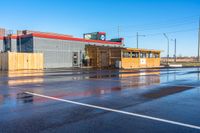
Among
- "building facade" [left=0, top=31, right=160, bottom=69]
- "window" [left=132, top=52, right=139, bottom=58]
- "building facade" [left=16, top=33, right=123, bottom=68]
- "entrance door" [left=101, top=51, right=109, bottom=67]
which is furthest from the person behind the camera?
"entrance door" [left=101, top=51, right=109, bottom=67]

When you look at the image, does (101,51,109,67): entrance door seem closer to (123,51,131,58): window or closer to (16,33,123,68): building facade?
(16,33,123,68): building facade

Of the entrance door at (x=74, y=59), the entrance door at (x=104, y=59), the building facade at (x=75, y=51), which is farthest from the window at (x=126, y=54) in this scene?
the entrance door at (x=74, y=59)

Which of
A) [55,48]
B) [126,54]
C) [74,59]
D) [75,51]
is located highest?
[55,48]

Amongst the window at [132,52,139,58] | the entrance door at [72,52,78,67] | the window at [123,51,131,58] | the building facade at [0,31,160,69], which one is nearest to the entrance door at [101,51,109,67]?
the building facade at [0,31,160,69]

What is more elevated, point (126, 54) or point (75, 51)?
point (75, 51)

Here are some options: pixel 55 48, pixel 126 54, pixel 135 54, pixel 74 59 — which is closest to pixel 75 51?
pixel 74 59

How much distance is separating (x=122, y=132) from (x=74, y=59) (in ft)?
123

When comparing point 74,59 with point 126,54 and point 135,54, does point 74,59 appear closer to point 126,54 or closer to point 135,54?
point 126,54

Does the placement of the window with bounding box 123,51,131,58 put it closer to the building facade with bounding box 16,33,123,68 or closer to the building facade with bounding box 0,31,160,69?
the building facade with bounding box 0,31,160,69

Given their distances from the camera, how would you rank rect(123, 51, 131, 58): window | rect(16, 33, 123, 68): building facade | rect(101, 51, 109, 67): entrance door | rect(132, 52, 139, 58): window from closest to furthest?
rect(16, 33, 123, 68): building facade, rect(123, 51, 131, 58): window, rect(132, 52, 139, 58): window, rect(101, 51, 109, 67): entrance door

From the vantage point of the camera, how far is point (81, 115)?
6316mm

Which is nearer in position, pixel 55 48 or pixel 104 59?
pixel 55 48

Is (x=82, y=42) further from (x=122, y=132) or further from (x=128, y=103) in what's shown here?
(x=122, y=132)

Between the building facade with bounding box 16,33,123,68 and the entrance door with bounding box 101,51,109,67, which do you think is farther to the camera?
the entrance door with bounding box 101,51,109,67
